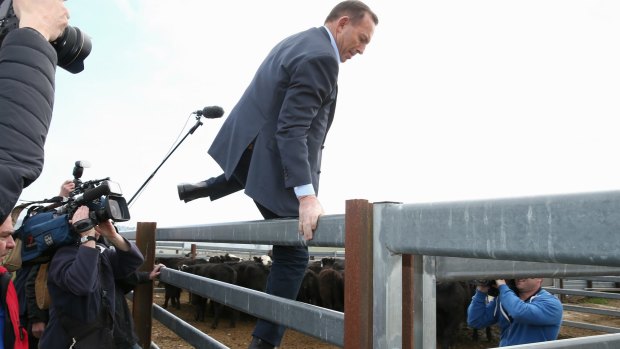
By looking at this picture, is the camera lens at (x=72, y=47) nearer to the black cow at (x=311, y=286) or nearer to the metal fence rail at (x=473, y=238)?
the metal fence rail at (x=473, y=238)

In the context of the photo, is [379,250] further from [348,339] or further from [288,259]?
[288,259]

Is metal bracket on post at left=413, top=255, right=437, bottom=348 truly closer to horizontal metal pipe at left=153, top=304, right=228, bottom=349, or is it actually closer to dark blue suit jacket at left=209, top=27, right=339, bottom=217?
dark blue suit jacket at left=209, top=27, right=339, bottom=217

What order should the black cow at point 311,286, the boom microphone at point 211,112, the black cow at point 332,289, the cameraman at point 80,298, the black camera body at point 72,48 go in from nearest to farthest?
the black camera body at point 72,48 → the cameraman at point 80,298 → the boom microphone at point 211,112 → the black cow at point 332,289 → the black cow at point 311,286

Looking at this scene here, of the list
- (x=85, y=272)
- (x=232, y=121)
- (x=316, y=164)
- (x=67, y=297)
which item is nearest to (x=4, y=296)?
(x=85, y=272)

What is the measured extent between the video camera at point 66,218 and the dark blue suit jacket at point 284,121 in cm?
83

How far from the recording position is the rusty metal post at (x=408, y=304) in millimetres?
1259

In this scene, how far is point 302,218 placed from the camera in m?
1.64

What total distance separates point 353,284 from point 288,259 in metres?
1.07

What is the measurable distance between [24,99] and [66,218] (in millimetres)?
2314

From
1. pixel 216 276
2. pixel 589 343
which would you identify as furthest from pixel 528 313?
pixel 216 276

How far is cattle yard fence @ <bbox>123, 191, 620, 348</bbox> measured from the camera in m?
0.78

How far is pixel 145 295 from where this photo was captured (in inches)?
155

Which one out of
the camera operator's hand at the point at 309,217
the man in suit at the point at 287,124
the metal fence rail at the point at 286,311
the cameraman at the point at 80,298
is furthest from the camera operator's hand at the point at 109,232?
the camera operator's hand at the point at 309,217

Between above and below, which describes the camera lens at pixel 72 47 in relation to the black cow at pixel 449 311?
above
